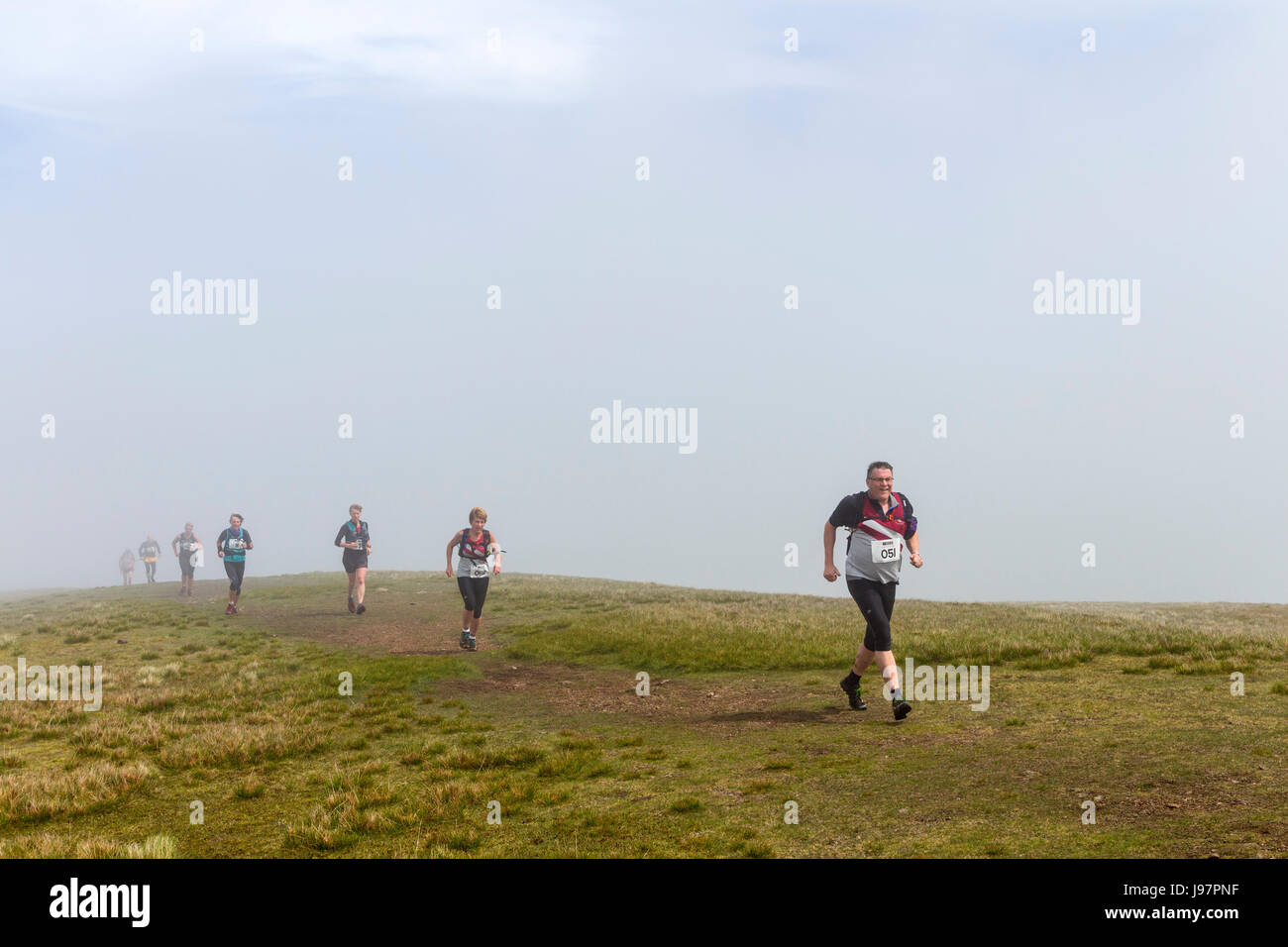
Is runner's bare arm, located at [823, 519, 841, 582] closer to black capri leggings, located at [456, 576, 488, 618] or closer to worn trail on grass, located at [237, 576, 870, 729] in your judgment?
worn trail on grass, located at [237, 576, 870, 729]

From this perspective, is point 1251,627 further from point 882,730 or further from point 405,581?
point 405,581

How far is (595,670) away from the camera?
1783 cm

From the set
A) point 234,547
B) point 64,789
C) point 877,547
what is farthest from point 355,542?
point 877,547

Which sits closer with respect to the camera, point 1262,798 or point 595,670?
point 1262,798

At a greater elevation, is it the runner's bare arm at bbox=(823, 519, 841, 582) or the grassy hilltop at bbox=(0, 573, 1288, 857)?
the runner's bare arm at bbox=(823, 519, 841, 582)

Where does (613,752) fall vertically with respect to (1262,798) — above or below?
below

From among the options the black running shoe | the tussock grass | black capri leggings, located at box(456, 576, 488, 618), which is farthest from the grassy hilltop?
black capri leggings, located at box(456, 576, 488, 618)

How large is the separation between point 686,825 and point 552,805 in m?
1.58

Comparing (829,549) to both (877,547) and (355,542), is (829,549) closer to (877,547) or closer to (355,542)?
(877,547)

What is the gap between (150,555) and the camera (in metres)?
47.0

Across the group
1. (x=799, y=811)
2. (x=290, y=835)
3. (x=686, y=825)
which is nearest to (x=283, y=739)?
(x=290, y=835)

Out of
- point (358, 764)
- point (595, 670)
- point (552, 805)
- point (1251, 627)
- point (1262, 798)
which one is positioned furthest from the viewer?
point (1251, 627)

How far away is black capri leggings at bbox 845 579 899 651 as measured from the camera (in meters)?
11.5

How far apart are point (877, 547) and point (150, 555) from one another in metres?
46.6
